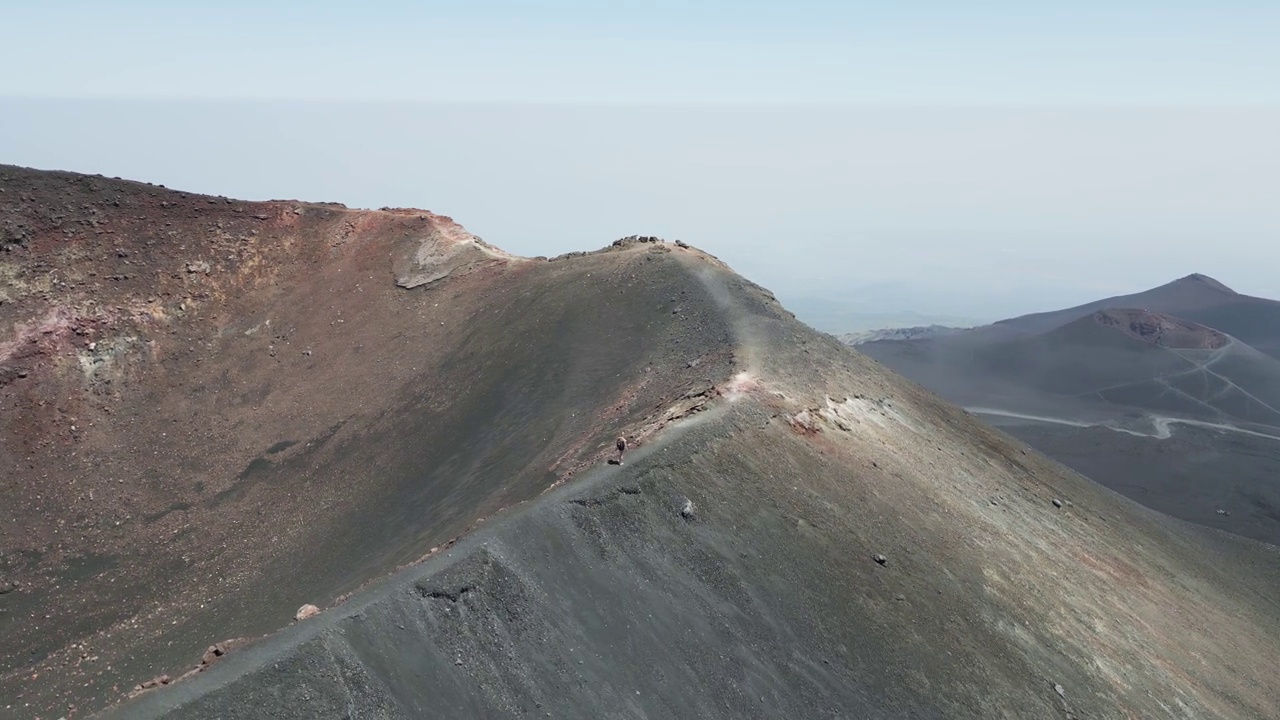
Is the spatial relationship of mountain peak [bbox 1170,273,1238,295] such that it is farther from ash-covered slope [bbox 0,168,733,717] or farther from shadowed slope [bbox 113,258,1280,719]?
ash-covered slope [bbox 0,168,733,717]

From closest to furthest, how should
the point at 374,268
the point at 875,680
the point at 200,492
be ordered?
the point at 875,680, the point at 200,492, the point at 374,268

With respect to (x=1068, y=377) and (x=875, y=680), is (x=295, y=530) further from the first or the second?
(x=1068, y=377)

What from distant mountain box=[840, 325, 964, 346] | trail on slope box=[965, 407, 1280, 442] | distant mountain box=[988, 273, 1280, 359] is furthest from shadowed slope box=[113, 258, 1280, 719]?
distant mountain box=[840, 325, 964, 346]

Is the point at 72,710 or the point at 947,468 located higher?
the point at 947,468

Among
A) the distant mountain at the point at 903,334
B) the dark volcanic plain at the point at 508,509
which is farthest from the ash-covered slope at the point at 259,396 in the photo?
the distant mountain at the point at 903,334

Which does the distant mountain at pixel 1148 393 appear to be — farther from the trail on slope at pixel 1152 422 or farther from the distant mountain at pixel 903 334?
the distant mountain at pixel 903 334

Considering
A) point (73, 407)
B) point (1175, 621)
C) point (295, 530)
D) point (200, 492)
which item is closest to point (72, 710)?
point (295, 530)

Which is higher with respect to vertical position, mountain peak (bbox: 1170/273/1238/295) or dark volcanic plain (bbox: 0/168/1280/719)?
mountain peak (bbox: 1170/273/1238/295)
